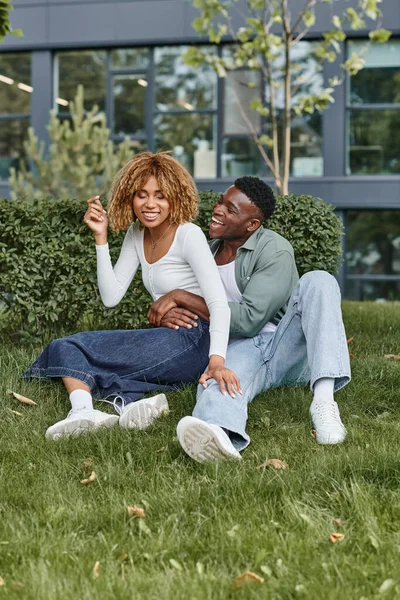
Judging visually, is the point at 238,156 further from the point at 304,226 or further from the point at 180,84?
the point at 304,226

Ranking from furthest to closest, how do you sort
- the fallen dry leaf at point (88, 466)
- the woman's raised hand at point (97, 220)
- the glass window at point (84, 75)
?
the glass window at point (84, 75), the woman's raised hand at point (97, 220), the fallen dry leaf at point (88, 466)

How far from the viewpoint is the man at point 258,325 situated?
11.4 ft

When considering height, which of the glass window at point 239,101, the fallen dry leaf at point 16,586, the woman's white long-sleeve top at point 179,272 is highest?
the glass window at point 239,101

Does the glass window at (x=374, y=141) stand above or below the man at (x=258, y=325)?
above

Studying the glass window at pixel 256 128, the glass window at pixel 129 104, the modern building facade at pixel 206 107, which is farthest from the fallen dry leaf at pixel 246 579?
the glass window at pixel 129 104

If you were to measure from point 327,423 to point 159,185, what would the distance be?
146cm

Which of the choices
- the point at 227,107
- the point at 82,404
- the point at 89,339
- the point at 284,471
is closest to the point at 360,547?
the point at 284,471

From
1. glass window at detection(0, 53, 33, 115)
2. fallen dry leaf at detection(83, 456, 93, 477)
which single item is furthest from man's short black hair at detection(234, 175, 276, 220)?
glass window at detection(0, 53, 33, 115)

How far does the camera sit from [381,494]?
2.91 metres

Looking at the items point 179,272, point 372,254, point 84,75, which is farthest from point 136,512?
point 84,75

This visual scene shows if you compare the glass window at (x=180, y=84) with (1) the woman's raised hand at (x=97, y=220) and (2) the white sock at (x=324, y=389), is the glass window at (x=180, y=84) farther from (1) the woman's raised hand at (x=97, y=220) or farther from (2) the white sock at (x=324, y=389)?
(2) the white sock at (x=324, y=389)

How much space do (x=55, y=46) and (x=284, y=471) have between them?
43.6ft

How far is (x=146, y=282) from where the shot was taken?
14.3ft

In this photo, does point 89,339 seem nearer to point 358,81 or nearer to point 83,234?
point 83,234
